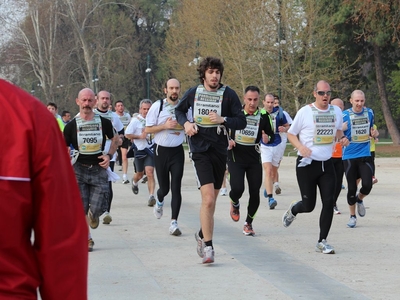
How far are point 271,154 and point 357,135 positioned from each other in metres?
3.65

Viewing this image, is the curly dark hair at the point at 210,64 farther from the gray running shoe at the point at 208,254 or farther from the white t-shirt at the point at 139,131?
the white t-shirt at the point at 139,131

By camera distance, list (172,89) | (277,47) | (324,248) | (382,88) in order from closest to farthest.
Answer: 1. (324,248)
2. (172,89)
3. (277,47)
4. (382,88)

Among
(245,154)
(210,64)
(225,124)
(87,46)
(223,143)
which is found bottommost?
(245,154)

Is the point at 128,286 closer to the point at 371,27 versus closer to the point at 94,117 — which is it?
the point at 94,117

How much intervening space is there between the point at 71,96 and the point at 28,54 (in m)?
7.99

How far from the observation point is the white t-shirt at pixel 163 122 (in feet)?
36.6

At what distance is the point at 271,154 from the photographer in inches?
615

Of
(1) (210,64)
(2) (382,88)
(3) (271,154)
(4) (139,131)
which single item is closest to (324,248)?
(1) (210,64)

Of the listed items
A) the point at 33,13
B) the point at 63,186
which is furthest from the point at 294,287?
the point at 33,13

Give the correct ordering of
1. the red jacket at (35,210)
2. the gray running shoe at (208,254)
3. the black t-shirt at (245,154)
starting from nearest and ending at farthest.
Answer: the red jacket at (35,210) < the gray running shoe at (208,254) < the black t-shirt at (245,154)

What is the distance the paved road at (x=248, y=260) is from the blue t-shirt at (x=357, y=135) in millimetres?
1011

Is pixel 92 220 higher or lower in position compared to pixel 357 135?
lower

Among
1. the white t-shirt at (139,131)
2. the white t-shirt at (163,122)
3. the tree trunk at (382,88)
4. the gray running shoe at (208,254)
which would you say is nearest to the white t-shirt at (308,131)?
the gray running shoe at (208,254)

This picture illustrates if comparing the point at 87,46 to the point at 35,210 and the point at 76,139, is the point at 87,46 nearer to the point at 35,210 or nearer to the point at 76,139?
the point at 76,139
